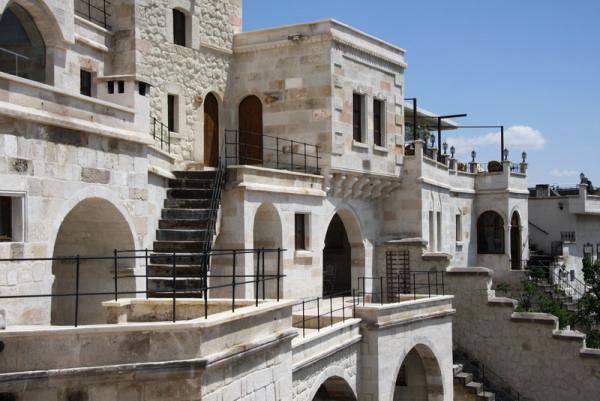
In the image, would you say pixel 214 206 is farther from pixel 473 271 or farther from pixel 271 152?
pixel 473 271

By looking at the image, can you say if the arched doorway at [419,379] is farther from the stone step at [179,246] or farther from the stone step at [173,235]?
the stone step at [173,235]

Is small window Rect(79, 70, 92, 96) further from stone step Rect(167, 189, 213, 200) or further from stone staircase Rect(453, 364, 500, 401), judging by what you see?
stone staircase Rect(453, 364, 500, 401)

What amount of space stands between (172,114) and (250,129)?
3047 mm

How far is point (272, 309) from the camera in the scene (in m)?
10.8

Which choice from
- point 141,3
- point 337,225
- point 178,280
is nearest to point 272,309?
point 178,280

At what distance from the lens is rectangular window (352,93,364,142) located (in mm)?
24281

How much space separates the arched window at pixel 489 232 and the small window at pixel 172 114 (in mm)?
16936

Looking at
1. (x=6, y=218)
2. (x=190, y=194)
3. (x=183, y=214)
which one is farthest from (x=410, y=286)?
(x=6, y=218)

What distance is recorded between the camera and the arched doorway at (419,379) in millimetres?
22062

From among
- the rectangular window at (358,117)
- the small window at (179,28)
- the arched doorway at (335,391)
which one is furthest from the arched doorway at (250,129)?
the arched doorway at (335,391)

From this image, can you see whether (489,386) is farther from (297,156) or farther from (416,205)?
(297,156)

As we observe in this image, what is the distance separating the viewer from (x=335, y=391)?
17.7 m

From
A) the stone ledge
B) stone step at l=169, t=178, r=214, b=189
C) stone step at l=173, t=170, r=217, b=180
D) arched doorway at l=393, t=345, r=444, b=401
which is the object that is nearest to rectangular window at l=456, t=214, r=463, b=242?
the stone ledge

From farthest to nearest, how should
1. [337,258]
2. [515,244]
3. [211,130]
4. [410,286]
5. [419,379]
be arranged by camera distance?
[515,244] < [337,258] < [410,286] < [211,130] < [419,379]
